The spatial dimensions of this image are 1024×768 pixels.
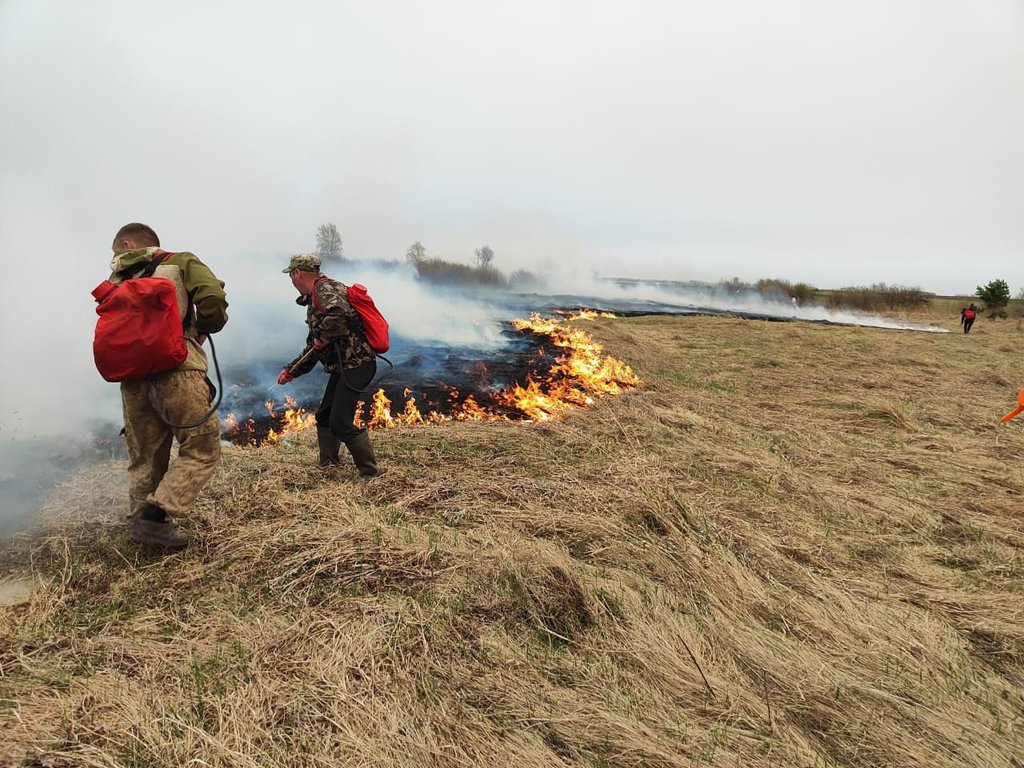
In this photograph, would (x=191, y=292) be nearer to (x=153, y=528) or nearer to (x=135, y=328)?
(x=135, y=328)

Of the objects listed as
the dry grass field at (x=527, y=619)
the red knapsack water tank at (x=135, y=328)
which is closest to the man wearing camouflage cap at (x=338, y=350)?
the dry grass field at (x=527, y=619)

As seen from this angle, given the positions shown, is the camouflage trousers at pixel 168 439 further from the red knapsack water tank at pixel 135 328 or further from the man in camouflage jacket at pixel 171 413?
the red knapsack water tank at pixel 135 328

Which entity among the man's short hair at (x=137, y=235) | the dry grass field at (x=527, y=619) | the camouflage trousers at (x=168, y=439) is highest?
the man's short hair at (x=137, y=235)

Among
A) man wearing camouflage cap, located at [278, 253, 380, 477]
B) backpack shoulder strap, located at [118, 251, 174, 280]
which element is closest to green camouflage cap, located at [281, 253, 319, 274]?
man wearing camouflage cap, located at [278, 253, 380, 477]

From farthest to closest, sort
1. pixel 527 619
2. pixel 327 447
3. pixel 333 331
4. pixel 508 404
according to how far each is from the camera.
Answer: pixel 508 404
pixel 327 447
pixel 333 331
pixel 527 619

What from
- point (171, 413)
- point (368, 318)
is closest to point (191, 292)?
point (171, 413)

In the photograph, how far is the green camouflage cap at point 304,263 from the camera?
421cm

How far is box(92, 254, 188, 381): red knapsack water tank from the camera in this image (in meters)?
2.59

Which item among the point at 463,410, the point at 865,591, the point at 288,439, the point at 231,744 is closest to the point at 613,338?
the point at 463,410

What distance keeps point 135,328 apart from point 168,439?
33.5 inches

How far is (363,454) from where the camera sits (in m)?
4.33

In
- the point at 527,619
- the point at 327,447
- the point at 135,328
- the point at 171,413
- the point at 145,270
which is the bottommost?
the point at 527,619

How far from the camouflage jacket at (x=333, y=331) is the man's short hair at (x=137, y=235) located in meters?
1.16

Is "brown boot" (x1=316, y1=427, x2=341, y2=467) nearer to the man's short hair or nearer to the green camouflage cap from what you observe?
the green camouflage cap
